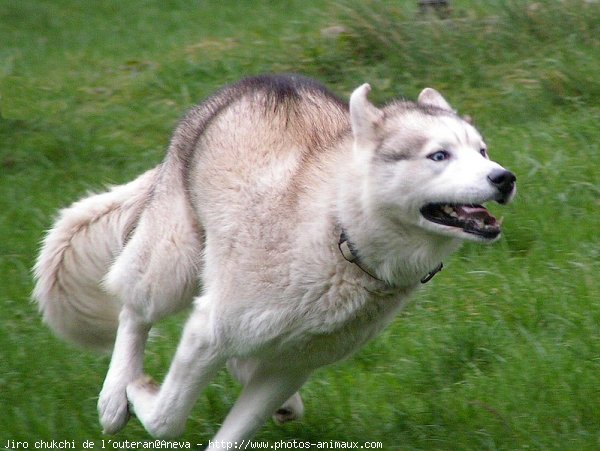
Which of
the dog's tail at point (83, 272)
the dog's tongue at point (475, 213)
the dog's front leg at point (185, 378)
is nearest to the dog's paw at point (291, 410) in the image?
the dog's front leg at point (185, 378)

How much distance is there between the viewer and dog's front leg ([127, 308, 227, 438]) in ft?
15.0

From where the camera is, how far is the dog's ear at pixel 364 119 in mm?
4250

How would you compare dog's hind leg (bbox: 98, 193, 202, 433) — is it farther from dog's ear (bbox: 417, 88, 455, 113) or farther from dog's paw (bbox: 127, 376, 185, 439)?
dog's ear (bbox: 417, 88, 455, 113)

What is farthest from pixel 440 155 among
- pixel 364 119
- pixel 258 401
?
pixel 258 401

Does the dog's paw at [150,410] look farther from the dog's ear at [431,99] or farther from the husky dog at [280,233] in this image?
the dog's ear at [431,99]

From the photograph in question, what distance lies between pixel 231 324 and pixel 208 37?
310 inches

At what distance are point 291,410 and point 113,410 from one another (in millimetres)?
814

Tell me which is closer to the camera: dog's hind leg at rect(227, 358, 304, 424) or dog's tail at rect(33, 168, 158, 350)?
dog's hind leg at rect(227, 358, 304, 424)

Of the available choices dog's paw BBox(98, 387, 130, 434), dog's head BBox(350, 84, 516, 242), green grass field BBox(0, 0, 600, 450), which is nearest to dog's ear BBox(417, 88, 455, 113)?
dog's head BBox(350, 84, 516, 242)

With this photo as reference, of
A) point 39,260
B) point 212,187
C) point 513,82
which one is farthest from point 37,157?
point 212,187

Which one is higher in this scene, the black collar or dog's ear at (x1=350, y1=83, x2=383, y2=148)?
dog's ear at (x1=350, y1=83, x2=383, y2=148)

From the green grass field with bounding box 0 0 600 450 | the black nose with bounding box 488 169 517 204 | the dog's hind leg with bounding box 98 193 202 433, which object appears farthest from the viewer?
the green grass field with bounding box 0 0 600 450

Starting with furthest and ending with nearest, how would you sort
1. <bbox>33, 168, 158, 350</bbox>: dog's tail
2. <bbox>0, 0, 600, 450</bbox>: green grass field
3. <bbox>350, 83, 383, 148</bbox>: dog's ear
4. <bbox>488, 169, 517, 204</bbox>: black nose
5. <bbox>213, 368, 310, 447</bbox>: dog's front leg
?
<bbox>33, 168, 158, 350</bbox>: dog's tail < <bbox>0, 0, 600, 450</bbox>: green grass field < <bbox>213, 368, 310, 447</bbox>: dog's front leg < <bbox>350, 83, 383, 148</bbox>: dog's ear < <bbox>488, 169, 517, 204</bbox>: black nose

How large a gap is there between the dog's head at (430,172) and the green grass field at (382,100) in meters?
1.16
